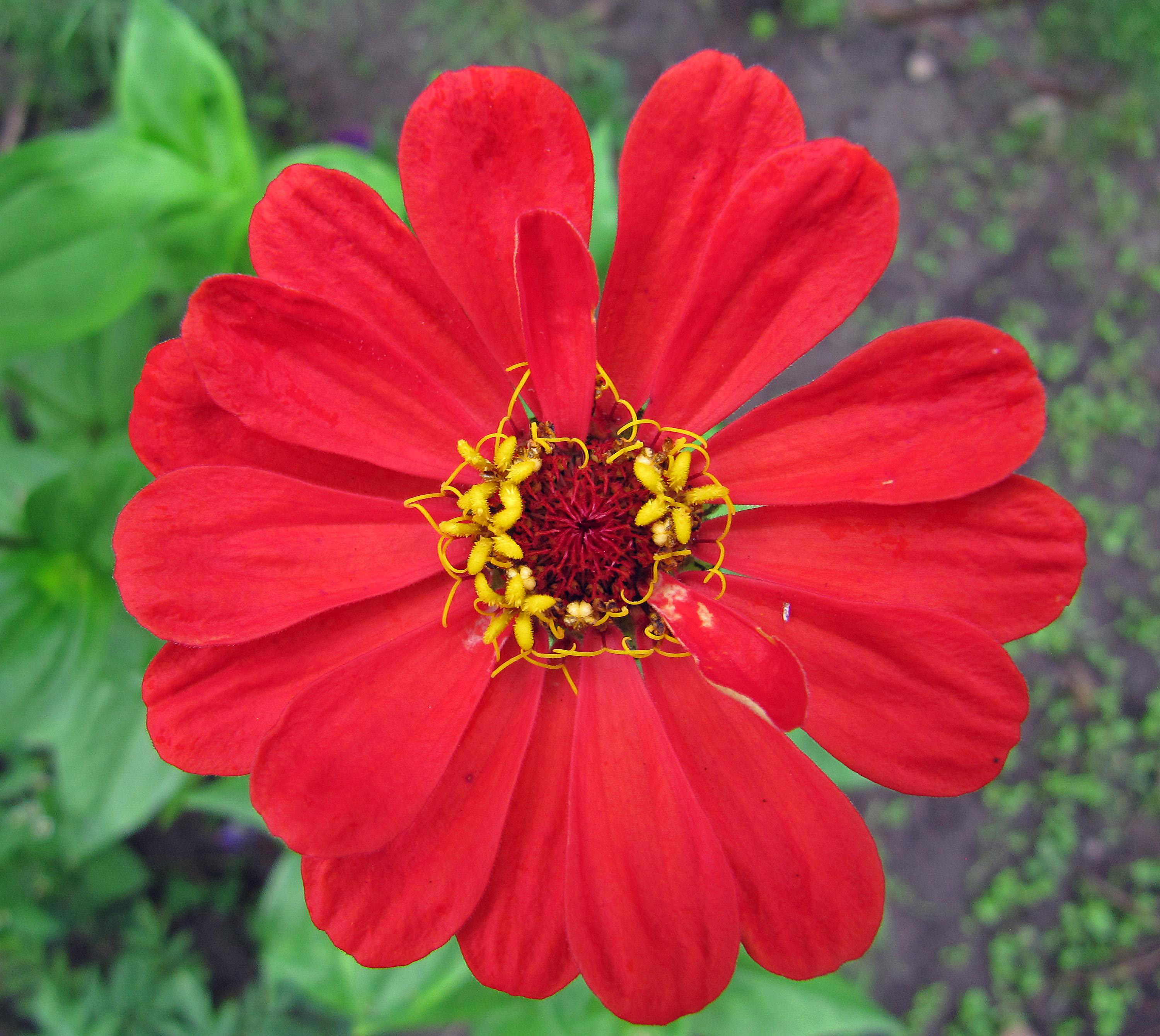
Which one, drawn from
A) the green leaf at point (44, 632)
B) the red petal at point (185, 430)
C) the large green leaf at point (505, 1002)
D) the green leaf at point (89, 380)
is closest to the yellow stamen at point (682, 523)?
the red petal at point (185, 430)

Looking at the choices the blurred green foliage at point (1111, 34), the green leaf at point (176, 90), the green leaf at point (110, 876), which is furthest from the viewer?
the blurred green foliage at point (1111, 34)

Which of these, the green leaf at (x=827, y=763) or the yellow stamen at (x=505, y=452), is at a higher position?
the yellow stamen at (x=505, y=452)

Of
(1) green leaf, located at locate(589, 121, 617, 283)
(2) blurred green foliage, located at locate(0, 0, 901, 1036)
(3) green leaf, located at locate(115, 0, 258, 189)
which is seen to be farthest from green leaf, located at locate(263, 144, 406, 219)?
(1) green leaf, located at locate(589, 121, 617, 283)

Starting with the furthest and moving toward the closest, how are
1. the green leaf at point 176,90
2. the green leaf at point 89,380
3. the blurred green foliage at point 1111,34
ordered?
the blurred green foliage at point 1111,34 < the green leaf at point 89,380 < the green leaf at point 176,90

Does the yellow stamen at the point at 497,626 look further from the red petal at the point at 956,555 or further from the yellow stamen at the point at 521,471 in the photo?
the red petal at the point at 956,555

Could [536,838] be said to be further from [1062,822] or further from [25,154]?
[1062,822]

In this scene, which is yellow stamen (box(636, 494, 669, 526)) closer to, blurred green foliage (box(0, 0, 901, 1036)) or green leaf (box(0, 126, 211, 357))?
blurred green foliage (box(0, 0, 901, 1036))
